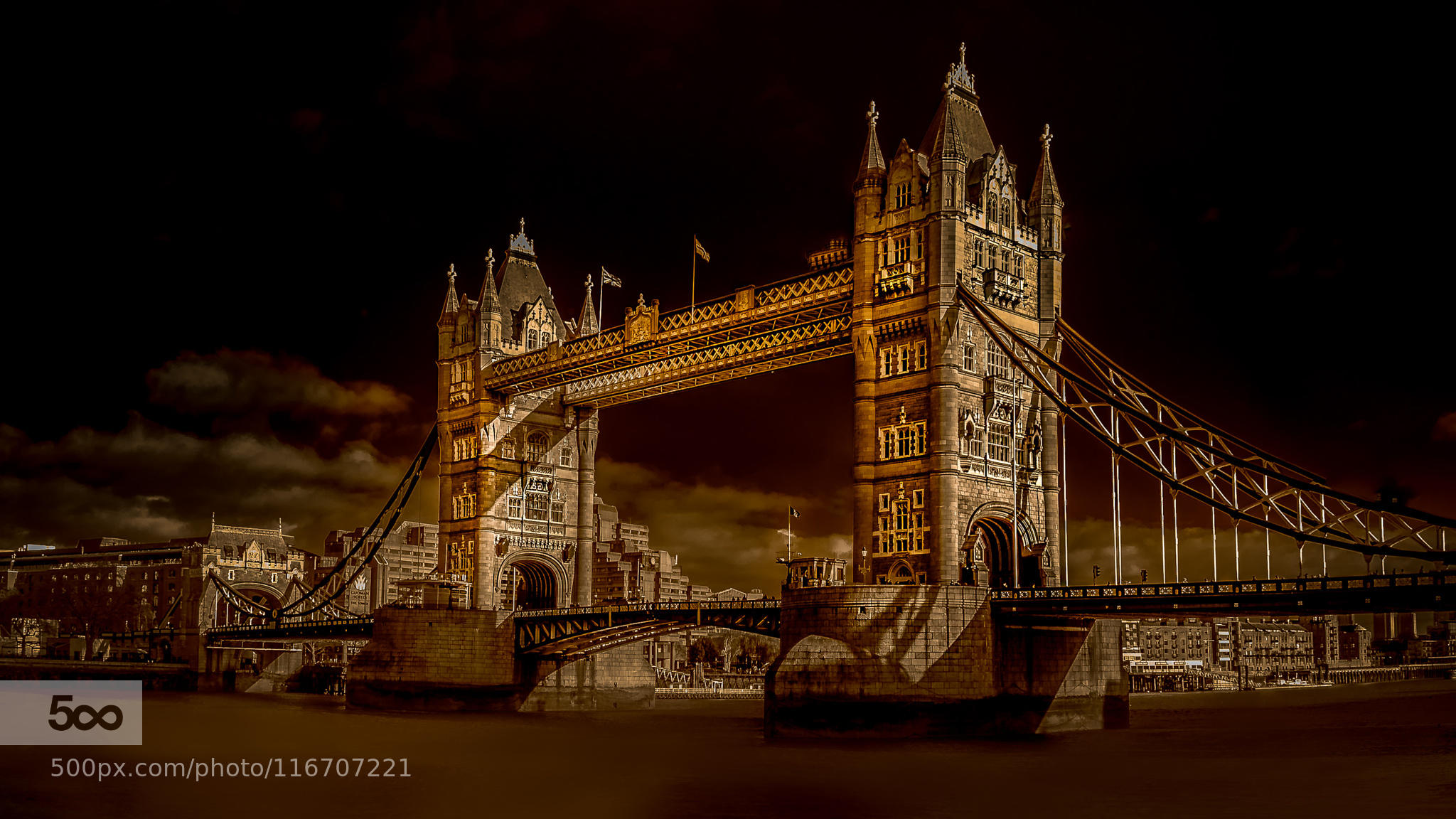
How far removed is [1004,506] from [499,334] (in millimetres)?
35571

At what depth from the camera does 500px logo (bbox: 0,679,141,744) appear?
205 feet

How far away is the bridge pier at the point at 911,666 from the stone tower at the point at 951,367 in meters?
2.97

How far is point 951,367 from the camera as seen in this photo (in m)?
58.3

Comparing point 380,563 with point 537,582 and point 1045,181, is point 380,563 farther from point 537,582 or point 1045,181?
point 1045,181

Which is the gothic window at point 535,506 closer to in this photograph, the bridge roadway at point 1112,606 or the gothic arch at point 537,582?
the gothic arch at point 537,582

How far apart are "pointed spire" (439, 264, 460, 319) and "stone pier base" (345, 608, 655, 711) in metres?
19.2

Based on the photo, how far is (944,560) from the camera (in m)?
57.2

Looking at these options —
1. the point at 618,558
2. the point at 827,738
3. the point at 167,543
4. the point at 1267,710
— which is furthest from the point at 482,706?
the point at 167,543

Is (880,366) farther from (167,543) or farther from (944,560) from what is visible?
(167,543)

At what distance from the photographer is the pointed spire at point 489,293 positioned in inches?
3319

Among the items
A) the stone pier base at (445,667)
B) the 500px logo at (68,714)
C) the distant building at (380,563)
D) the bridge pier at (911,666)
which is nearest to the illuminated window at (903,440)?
the bridge pier at (911,666)

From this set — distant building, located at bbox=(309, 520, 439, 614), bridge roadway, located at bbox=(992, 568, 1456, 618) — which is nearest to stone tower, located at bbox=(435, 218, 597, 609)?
bridge roadway, located at bbox=(992, 568, 1456, 618)

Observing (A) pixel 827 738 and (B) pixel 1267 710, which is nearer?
(A) pixel 827 738

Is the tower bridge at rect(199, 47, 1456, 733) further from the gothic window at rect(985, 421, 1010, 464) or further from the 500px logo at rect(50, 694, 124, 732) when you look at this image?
the 500px logo at rect(50, 694, 124, 732)
